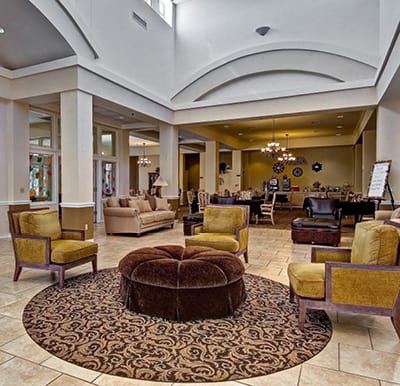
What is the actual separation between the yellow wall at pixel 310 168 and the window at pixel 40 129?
36.7ft

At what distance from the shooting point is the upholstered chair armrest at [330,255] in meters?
3.16

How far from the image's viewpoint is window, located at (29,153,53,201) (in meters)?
7.84

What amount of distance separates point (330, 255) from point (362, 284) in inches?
28.4

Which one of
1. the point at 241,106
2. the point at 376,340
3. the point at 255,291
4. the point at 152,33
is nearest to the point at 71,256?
the point at 255,291

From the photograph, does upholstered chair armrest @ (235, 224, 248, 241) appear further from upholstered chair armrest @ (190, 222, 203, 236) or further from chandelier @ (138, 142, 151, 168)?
chandelier @ (138, 142, 151, 168)

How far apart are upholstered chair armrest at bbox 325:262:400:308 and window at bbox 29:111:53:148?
772 cm

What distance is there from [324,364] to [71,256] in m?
3.00

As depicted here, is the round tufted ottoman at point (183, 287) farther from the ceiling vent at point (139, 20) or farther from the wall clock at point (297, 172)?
the wall clock at point (297, 172)

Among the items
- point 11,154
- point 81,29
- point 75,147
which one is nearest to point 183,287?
point 75,147

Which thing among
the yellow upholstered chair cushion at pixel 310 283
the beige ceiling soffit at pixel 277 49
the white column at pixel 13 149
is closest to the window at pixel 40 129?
the white column at pixel 13 149

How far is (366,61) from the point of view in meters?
7.33

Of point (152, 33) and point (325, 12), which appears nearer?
point (325, 12)

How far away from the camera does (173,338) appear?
250cm

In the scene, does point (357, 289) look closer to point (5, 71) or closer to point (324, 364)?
point (324, 364)
